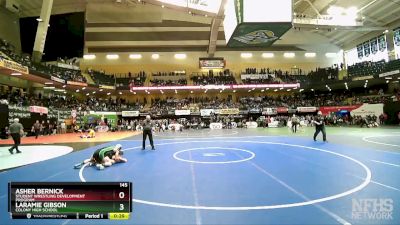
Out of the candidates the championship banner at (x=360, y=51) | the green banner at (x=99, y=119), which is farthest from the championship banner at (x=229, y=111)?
the championship banner at (x=360, y=51)

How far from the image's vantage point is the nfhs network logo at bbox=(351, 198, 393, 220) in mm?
3975

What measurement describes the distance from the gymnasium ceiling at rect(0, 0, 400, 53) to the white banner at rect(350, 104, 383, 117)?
9233mm

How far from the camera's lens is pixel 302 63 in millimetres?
49688

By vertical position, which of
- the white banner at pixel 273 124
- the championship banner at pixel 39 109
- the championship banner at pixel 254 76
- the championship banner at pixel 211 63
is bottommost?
the white banner at pixel 273 124

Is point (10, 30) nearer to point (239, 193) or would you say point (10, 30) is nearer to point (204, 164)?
point (204, 164)

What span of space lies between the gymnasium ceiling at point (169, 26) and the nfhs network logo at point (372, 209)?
1099 inches

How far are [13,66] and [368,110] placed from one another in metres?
39.0

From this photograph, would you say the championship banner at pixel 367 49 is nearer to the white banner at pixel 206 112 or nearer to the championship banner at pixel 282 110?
the championship banner at pixel 282 110

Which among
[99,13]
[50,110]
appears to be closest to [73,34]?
[99,13]

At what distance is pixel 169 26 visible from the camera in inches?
1604

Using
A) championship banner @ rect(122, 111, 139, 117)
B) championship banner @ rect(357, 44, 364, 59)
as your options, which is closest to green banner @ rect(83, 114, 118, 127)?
championship banner @ rect(122, 111, 139, 117)

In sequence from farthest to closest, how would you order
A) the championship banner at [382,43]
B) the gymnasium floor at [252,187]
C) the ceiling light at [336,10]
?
the championship banner at [382,43] < the ceiling light at [336,10] < the gymnasium floor at [252,187]

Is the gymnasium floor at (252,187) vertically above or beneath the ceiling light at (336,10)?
beneath
